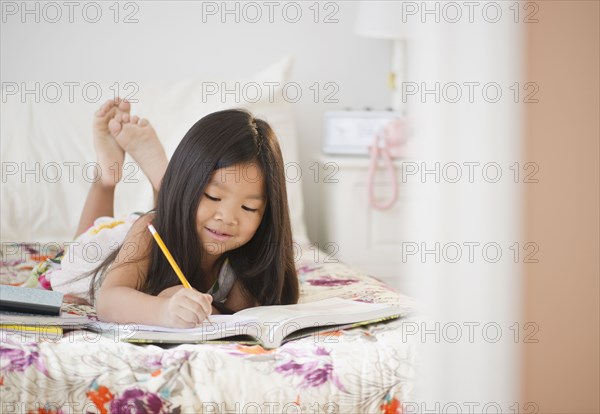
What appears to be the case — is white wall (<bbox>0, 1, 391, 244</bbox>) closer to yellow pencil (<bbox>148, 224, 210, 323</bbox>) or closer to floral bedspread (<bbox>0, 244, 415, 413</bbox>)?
yellow pencil (<bbox>148, 224, 210, 323</bbox>)

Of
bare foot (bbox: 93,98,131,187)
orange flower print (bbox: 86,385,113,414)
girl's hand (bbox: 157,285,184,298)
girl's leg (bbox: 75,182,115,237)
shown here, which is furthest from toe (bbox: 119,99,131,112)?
orange flower print (bbox: 86,385,113,414)

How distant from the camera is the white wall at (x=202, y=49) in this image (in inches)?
91.9

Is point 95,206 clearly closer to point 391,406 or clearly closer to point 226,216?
point 226,216

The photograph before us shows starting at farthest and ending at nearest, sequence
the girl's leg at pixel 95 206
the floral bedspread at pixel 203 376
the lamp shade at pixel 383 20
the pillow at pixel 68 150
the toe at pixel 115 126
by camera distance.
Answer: the lamp shade at pixel 383 20, the pillow at pixel 68 150, the girl's leg at pixel 95 206, the toe at pixel 115 126, the floral bedspread at pixel 203 376

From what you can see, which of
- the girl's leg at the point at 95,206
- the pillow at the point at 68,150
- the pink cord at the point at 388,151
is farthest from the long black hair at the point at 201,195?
the pink cord at the point at 388,151

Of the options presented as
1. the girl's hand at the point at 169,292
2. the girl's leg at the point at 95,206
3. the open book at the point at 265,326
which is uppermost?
the girl's leg at the point at 95,206

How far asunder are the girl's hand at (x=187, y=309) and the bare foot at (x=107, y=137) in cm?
71

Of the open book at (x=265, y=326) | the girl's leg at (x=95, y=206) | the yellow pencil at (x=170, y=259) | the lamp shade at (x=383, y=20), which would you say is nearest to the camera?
the open book at (x=265, y=326)

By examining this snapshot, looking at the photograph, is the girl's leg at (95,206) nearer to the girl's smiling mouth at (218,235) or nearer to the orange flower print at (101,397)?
the girl's smiling mouth at (218,235)

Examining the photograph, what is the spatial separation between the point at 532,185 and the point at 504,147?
60 millimetres

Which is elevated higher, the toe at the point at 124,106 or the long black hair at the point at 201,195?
the toe at the point at 124,106

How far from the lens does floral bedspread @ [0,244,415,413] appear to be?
1.00 metres

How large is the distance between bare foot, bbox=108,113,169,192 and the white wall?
2.20ft

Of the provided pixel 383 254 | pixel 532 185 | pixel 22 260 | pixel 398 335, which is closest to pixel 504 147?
pixel 532 185
